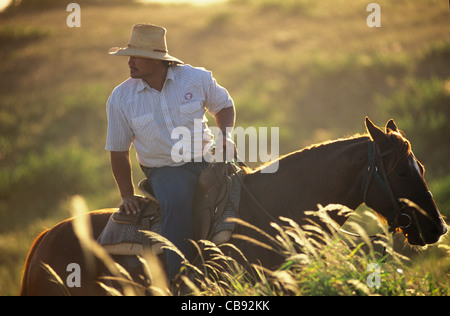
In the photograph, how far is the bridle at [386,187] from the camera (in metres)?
Answer: 4.59

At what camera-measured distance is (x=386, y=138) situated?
468 cm

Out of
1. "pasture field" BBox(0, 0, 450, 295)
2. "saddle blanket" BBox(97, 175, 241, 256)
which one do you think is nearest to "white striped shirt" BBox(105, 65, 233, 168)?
"saddle blanket" BBox(97, 175, 241, 256)

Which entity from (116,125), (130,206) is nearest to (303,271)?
(130,206)

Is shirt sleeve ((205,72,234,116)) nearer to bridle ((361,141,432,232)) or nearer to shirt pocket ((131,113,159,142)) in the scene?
shirt pocket ((131,113,159,142))

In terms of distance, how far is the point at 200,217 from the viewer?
198 inches

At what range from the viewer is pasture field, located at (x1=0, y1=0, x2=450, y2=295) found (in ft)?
23.7

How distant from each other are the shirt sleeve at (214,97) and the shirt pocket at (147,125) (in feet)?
2.24

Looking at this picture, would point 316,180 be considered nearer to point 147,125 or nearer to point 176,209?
point 176,209

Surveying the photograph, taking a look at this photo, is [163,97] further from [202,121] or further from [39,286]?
[39,286]

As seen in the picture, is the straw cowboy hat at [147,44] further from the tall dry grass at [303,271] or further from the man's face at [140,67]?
the tall dry grass at [303,271]

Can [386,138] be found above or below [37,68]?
below

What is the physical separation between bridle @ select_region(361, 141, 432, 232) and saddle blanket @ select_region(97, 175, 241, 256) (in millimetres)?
1204

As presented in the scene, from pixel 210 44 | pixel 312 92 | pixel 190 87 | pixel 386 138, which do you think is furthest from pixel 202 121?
pixel 210 44

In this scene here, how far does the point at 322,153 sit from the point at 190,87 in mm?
1476
